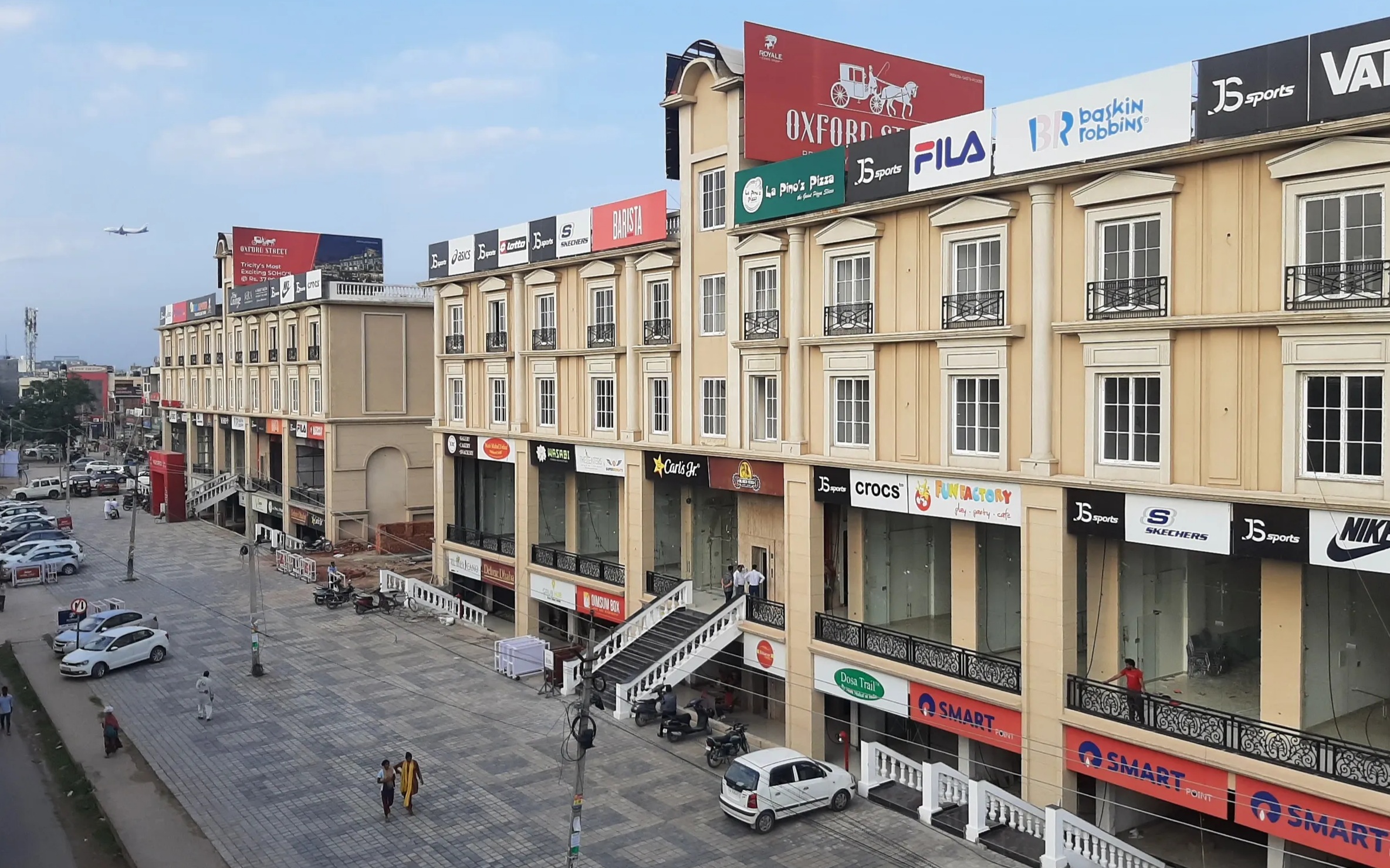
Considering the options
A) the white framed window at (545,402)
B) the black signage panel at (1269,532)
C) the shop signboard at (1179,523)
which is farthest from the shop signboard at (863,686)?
the white framed window at (545,402)

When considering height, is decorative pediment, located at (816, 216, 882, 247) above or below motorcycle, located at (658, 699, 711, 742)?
above

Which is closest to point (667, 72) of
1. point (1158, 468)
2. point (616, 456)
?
point (616, 456)

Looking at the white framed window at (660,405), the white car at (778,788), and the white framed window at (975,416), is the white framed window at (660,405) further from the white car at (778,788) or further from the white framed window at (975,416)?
the white car at (778,788)

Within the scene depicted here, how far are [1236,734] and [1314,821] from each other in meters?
1.91

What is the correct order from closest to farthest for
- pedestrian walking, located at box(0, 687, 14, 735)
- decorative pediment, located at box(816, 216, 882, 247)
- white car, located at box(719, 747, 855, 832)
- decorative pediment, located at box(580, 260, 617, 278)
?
1. white car, located at box(719, 747, 855, 832)
2. decorative pediment, located at box(816, 216, 882, 247)
3. pedestrian walking, located at box(0, 687, 14, 735)
4. decorative pediment, located at box(580, 260, 617, 278)

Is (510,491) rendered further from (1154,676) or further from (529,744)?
(1154,676)

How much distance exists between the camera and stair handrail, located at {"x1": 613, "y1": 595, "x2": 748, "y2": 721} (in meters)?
31.7

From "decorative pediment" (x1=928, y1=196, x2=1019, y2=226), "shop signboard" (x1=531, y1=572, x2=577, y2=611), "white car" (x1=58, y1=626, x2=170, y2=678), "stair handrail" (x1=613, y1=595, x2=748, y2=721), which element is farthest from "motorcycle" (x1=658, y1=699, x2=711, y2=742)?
"white car" (x1=58, y1=626, x2=170, y2=678)

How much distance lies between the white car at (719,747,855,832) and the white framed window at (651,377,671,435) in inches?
500

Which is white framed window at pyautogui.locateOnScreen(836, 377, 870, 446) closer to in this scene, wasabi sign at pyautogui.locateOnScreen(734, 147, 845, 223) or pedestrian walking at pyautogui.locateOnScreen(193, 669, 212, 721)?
wasabi sign at pyautogui.locateOnScreen(734, 147, 845, 223)

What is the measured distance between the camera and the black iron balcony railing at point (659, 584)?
35381 mm

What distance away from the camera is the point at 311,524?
2488 inches

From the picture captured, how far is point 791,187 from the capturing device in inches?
1159

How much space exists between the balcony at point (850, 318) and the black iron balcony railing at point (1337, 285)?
33.8 ft
